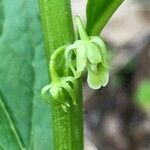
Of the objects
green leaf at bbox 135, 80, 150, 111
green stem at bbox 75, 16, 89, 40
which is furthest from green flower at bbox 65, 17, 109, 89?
green leaf at bbox 135, 80, 150, 111

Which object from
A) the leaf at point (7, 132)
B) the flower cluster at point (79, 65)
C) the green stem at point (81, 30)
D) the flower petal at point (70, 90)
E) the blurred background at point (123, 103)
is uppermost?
the green stem at point (81, 30)

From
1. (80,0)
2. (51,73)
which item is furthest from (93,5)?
(80,0)

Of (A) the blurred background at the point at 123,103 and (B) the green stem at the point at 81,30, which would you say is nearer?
(B) the green stem at the point at 81,30

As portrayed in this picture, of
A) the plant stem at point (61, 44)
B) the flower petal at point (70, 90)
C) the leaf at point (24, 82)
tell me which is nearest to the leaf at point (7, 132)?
the leaf at point (24, 82)

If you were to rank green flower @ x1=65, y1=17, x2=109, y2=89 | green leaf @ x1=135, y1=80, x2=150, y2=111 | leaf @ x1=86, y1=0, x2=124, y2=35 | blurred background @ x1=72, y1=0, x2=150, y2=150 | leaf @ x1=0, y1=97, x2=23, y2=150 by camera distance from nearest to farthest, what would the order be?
green flower @ x1=65, y1=17, x2=109, y2=89 < leaf @ x1=86, y1=0, x2=124, y2=35 < leaf @ x1=0, y1=97, x2=23, y2=150 < green leaf @ x1=135, y1=80, x2=150, y2=111 < blurred background @ x1=72, y1=0, x2=150, y2=150

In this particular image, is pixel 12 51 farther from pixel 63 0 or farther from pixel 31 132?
pixel 63 0

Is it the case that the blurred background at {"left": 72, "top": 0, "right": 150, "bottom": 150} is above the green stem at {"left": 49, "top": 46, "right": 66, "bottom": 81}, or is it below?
below

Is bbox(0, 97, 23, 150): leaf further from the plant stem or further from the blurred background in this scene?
the blurred background

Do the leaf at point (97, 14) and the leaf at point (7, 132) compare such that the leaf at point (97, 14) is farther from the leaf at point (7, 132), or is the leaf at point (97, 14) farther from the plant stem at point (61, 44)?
the leaf at point (7, 132)
